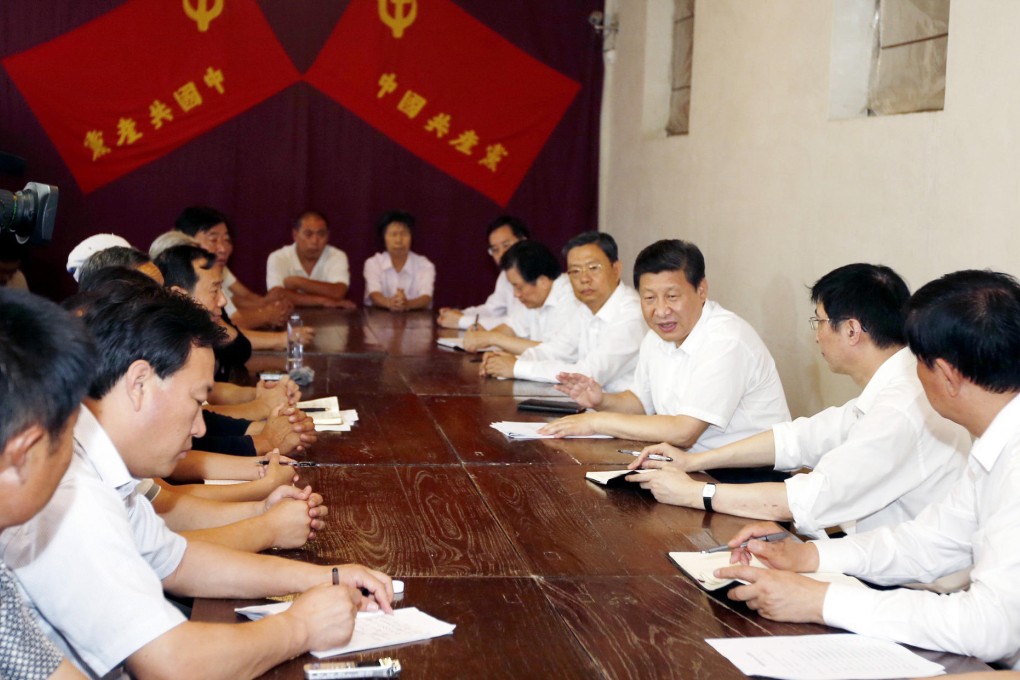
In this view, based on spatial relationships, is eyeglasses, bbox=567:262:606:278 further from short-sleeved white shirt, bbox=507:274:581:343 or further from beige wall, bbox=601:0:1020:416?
beige wall, bbox=601:0:1020:416

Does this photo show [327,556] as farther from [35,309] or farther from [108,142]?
[108,142]

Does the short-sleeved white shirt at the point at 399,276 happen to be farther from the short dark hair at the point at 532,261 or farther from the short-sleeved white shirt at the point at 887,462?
the short-sleeved white shirt at the point at 887,462

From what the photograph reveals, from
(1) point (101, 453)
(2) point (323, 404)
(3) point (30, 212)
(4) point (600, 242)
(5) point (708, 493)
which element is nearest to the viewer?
(1) point (101, 453)

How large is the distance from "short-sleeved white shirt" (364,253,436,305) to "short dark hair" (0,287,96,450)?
565cm

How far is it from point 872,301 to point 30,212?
2.07 meters

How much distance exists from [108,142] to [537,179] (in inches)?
111

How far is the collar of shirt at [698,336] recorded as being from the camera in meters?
3.08

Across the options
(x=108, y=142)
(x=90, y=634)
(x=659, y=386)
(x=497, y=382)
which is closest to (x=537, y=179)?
(x=108, y=142)

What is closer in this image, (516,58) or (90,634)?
(90,634)

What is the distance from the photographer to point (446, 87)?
7000 mm

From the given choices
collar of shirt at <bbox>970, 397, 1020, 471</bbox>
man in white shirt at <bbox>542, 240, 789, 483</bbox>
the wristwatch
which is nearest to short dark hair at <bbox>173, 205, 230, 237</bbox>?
man in white shirt at <bbox>542, 240, 789, 483</bbox>

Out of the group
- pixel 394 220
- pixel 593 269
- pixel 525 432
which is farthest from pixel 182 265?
pixel 394 220

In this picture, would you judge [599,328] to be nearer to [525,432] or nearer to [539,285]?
[539,285]

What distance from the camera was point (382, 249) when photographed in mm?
6926
